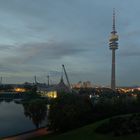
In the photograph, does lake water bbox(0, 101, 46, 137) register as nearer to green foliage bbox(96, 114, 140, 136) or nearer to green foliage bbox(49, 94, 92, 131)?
green foliage bbox(49, 94, 92, 131)

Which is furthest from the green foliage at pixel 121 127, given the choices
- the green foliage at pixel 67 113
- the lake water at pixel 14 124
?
the lake water at pixel 14 124

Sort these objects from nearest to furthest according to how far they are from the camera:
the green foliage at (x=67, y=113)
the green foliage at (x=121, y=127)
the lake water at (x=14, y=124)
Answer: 1. the green foliage at (x=121, y=127)
2. the green foliage at (x=67, y=113)
3. the lake water at (x=14, y=124)

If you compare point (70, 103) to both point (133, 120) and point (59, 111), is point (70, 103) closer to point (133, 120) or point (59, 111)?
point (59, 111)

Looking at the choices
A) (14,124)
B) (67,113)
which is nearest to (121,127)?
(67,113)

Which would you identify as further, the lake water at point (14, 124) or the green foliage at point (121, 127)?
the lake water at point (14, 124)

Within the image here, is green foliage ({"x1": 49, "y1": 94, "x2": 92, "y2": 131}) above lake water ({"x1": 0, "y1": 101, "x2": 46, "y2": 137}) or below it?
above

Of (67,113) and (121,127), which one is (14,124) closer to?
(67,113)

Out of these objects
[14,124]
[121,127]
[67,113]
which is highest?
[67,113]

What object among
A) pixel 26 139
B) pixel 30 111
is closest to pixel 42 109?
pixel 30 111

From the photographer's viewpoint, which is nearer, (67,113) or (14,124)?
(67,113)

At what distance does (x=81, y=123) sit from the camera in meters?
50.2

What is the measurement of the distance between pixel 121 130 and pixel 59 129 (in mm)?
14833

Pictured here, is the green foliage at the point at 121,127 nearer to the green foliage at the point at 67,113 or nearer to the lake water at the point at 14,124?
the green foliage at the point at 67,113

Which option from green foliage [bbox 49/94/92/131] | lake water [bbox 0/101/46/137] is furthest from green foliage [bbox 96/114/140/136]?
lake water [bbox 0/101/46/137]
